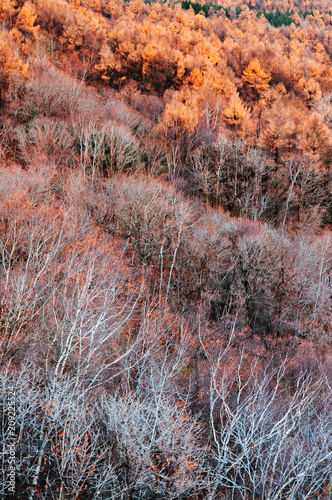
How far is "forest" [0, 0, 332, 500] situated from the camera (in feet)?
26.2

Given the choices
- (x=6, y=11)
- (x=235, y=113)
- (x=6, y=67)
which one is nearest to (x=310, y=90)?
(x=235, y=113)

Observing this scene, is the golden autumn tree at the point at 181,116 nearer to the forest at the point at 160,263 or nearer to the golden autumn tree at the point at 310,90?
the forest at the point at 160,263

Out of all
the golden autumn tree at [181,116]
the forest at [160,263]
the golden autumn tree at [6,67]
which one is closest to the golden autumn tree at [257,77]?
the forest at [160,263]

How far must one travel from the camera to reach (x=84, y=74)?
119 feet

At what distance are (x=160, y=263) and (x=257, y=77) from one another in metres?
31.0

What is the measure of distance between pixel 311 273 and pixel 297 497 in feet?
50.0

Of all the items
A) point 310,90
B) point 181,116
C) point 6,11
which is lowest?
point 181,116

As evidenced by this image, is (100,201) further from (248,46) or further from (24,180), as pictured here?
(248,46)

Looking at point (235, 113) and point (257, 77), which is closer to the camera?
point (235, 113)

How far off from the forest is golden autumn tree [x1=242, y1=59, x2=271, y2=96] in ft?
0.62

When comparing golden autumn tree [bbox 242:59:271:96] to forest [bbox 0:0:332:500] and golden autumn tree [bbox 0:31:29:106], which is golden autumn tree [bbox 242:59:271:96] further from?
golden autumn tree [bbox 0:31:29:106]

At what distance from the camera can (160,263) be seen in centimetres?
2175

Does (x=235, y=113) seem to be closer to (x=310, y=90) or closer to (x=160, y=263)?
(x=310, y=90)

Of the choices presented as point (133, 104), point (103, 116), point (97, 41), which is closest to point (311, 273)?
point (103, 116)
